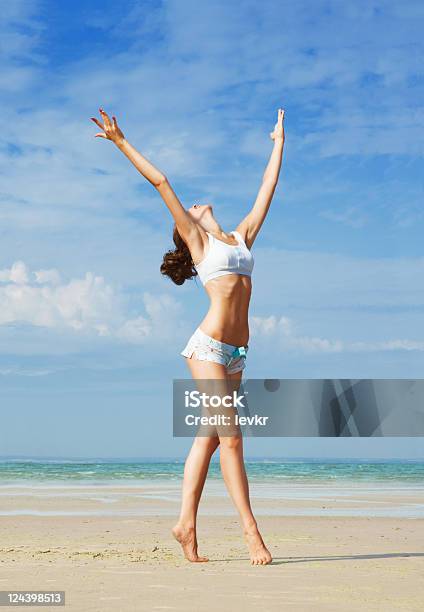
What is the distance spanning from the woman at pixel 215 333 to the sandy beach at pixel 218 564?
0.97 ft

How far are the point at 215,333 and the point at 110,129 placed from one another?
1394mm

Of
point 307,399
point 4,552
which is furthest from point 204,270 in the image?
point 307,399

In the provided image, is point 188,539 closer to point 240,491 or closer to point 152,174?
point 240,491

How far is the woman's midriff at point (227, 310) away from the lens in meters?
5.31

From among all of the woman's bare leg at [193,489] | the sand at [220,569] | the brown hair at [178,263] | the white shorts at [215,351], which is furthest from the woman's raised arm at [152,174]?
the sand at [220,569]

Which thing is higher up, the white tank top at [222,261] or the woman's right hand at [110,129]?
the woman's right hand at [110,129]

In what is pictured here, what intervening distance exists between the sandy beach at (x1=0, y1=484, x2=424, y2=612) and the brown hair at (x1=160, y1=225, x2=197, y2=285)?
180 centimetres

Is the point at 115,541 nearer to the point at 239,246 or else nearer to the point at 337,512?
the point at 239,246

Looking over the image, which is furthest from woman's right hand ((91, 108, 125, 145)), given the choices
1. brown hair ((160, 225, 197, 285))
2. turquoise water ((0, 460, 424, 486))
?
turquoise water ((0, 460, 424, 486))

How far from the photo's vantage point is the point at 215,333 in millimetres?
5293

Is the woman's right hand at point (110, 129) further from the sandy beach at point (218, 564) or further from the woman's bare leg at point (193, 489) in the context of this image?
the sandy beach at point (218, 564)

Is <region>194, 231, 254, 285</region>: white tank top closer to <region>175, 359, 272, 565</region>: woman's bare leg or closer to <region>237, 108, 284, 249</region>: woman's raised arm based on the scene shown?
<region>237, 108, 284, 249</region>: woman's raised arm

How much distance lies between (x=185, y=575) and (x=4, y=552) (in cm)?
205

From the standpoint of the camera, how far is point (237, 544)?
6844 millimetres
